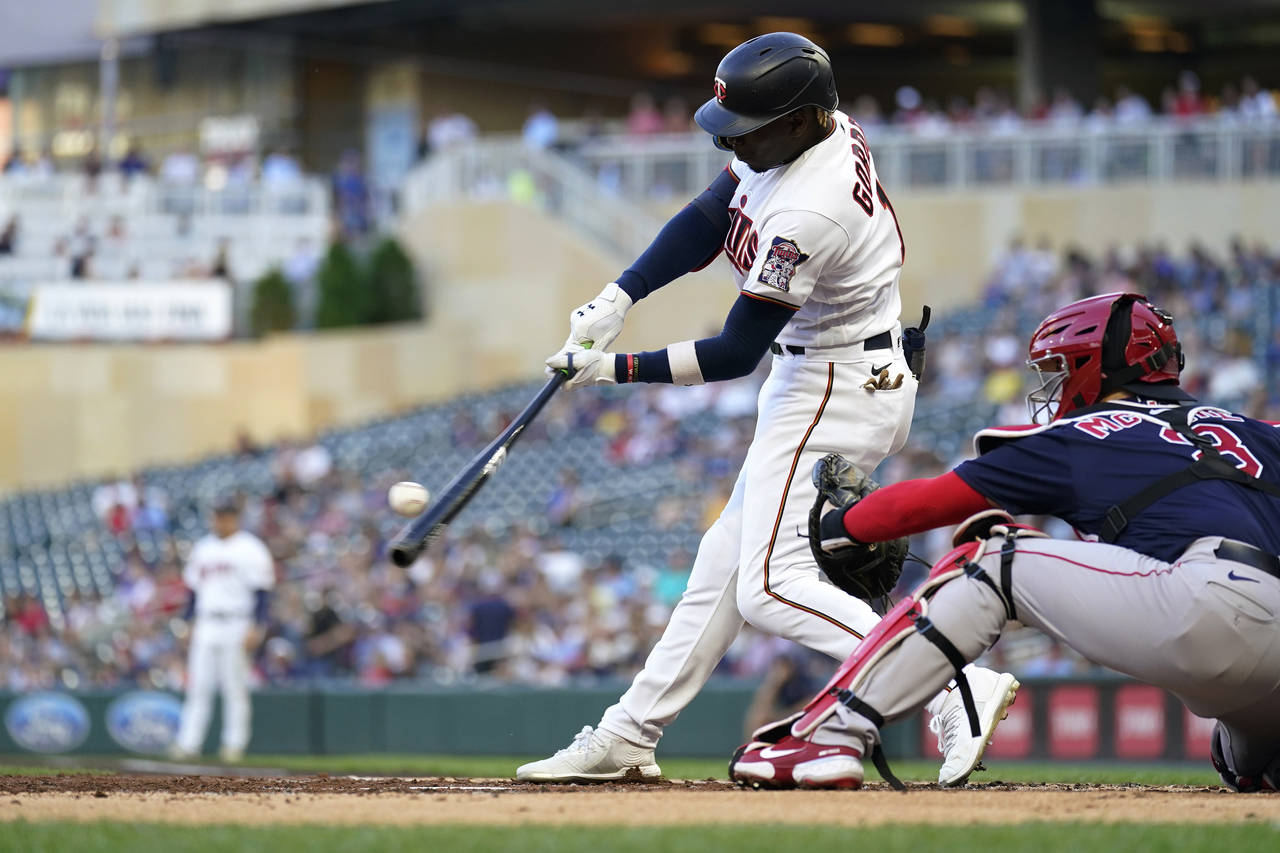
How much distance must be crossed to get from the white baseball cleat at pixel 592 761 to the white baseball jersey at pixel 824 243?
1.30 meters

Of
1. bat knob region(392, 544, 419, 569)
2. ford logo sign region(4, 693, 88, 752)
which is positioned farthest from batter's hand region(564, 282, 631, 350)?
ford logo sign region(4, 693, 88, 752)

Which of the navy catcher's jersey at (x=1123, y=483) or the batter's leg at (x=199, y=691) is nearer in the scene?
the navy catcher's jersey at (x=1123, y=483)

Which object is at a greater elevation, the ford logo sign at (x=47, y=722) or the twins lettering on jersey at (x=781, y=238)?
the twins lettering on jersey at (x=781, y=238)

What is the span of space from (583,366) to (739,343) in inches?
18.5

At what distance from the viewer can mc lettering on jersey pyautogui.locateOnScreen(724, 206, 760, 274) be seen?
5188 millimetres

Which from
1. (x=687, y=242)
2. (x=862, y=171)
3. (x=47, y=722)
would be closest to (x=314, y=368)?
(x=47, y=722)

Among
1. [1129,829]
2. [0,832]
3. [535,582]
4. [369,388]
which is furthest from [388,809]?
[369,388]

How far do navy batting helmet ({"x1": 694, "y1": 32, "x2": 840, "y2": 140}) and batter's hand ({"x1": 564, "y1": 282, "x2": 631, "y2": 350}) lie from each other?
61cm

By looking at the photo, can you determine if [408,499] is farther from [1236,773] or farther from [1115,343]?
[1236,773]

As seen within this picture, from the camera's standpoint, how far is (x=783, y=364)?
5.27 m

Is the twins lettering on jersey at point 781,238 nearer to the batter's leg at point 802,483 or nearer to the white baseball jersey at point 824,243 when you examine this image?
the white baseball jersey at point 824,243

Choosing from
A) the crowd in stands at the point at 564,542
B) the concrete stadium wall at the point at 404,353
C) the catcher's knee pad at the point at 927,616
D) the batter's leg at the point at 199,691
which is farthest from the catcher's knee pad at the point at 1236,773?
the concrete stadium wall at the point at 404,353

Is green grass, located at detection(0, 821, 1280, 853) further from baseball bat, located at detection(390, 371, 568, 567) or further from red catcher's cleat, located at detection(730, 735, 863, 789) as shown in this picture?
baseball bat, located at detection(390, 371, 568, 567)

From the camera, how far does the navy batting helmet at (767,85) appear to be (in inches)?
199
